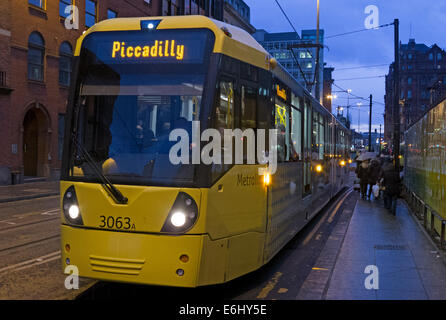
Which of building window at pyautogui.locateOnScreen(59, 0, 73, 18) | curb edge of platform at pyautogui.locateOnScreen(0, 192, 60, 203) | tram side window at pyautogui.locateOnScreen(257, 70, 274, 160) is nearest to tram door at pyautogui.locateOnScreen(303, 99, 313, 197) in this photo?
tram side window at pyautogui.locateOnScreen(257, 70, 274, 160)

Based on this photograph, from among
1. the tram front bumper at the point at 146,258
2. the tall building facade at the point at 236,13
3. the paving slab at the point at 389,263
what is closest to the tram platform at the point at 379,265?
the paving slab at the point at 389,263

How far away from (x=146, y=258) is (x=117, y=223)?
500 millimetres

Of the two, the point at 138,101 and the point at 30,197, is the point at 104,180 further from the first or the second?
the point at 30,197

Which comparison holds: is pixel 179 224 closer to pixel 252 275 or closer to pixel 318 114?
pixel 252 275

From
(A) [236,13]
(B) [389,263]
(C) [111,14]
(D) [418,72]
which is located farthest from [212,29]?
A: (D) [418,72]

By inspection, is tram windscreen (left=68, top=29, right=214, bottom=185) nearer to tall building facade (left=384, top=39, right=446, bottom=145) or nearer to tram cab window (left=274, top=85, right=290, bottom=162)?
tram cab window (left=274, top=85, right=290, bottom=162)

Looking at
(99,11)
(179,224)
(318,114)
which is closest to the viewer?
(179,224)

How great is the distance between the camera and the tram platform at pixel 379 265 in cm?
630

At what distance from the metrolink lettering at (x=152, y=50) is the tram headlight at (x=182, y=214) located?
5.20ft

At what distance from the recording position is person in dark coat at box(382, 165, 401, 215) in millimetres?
14398

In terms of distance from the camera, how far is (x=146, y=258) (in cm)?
520
